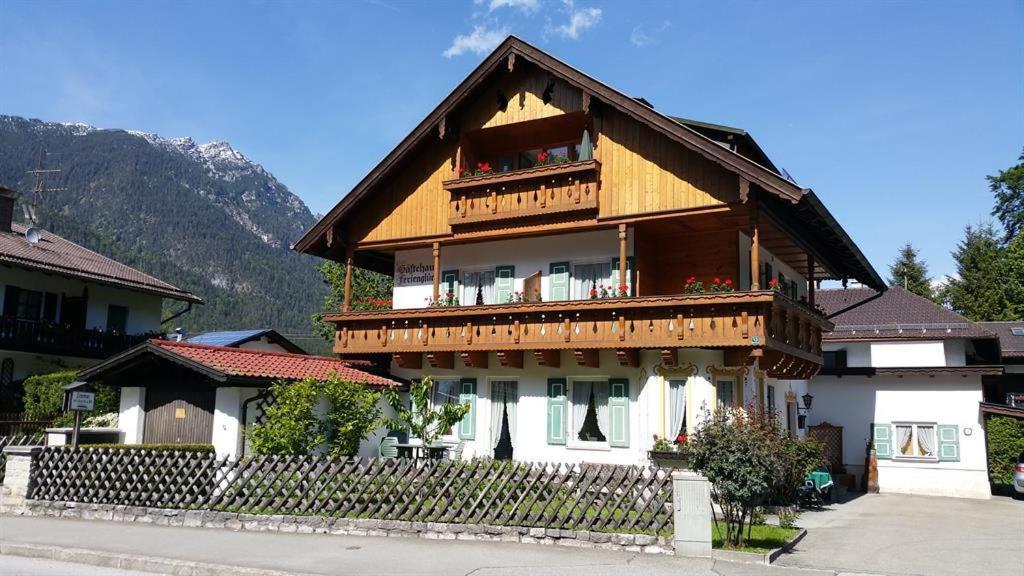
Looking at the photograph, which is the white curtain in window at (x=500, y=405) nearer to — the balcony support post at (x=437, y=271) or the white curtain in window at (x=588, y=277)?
the white curtain in window at (x=588, y=277)

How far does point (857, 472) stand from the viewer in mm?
28547

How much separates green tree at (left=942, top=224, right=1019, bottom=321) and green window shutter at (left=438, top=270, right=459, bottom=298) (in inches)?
1466

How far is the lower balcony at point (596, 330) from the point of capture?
18250 mm

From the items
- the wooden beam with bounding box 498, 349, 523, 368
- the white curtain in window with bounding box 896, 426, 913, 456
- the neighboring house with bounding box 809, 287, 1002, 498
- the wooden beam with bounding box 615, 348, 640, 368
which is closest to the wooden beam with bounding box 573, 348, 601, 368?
the wooden beam with bounding box 615, 348, 640, 368

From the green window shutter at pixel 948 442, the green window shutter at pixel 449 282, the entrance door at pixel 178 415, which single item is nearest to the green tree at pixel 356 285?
the green window shutter at pixel 449 282

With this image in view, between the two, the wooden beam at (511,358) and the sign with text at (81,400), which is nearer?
the sign with text at (81,400)

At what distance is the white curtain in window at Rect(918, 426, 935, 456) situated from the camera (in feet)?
90.3

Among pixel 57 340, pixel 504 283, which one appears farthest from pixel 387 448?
pixel 57 340

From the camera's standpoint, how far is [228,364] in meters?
19.1

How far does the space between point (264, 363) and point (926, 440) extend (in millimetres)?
21005

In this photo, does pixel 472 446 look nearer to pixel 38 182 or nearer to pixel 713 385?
pixel 713 385

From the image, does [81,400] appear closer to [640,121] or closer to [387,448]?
[387,448]

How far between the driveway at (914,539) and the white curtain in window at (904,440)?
11.1 feet

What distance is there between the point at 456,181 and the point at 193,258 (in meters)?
168
